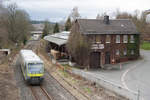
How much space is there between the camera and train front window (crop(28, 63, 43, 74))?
62.2ft

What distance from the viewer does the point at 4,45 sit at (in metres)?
48.8

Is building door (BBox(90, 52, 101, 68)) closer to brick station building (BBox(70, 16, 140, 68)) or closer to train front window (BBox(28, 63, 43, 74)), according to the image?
brick station building (BBox(70, 16, 140, 68))

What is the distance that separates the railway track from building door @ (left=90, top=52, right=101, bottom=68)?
13.8 metres

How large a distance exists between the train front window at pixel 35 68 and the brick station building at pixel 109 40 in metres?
12.3

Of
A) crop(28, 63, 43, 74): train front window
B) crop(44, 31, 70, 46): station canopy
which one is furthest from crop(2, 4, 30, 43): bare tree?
crop(28, 63, 43, 74): train front window

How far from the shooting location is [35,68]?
19297mm

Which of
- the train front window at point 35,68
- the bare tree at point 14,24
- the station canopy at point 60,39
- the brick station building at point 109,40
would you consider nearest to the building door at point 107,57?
the brick station building at point 109,40

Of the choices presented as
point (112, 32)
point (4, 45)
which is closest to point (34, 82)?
point (112, 32)

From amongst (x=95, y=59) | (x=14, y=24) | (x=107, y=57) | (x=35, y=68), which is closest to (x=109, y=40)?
(x=107, y=57)

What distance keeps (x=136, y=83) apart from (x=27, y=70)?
11.1 metres

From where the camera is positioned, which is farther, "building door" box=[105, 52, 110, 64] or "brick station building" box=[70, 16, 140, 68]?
"building door" box=[105, 52, 110, 64]

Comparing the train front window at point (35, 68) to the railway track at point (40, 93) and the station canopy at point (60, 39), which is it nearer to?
the railway track at point (40, 93)

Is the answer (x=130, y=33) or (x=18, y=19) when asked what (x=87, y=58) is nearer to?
(x=130, y=33)

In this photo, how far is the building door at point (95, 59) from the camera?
1223 inches
